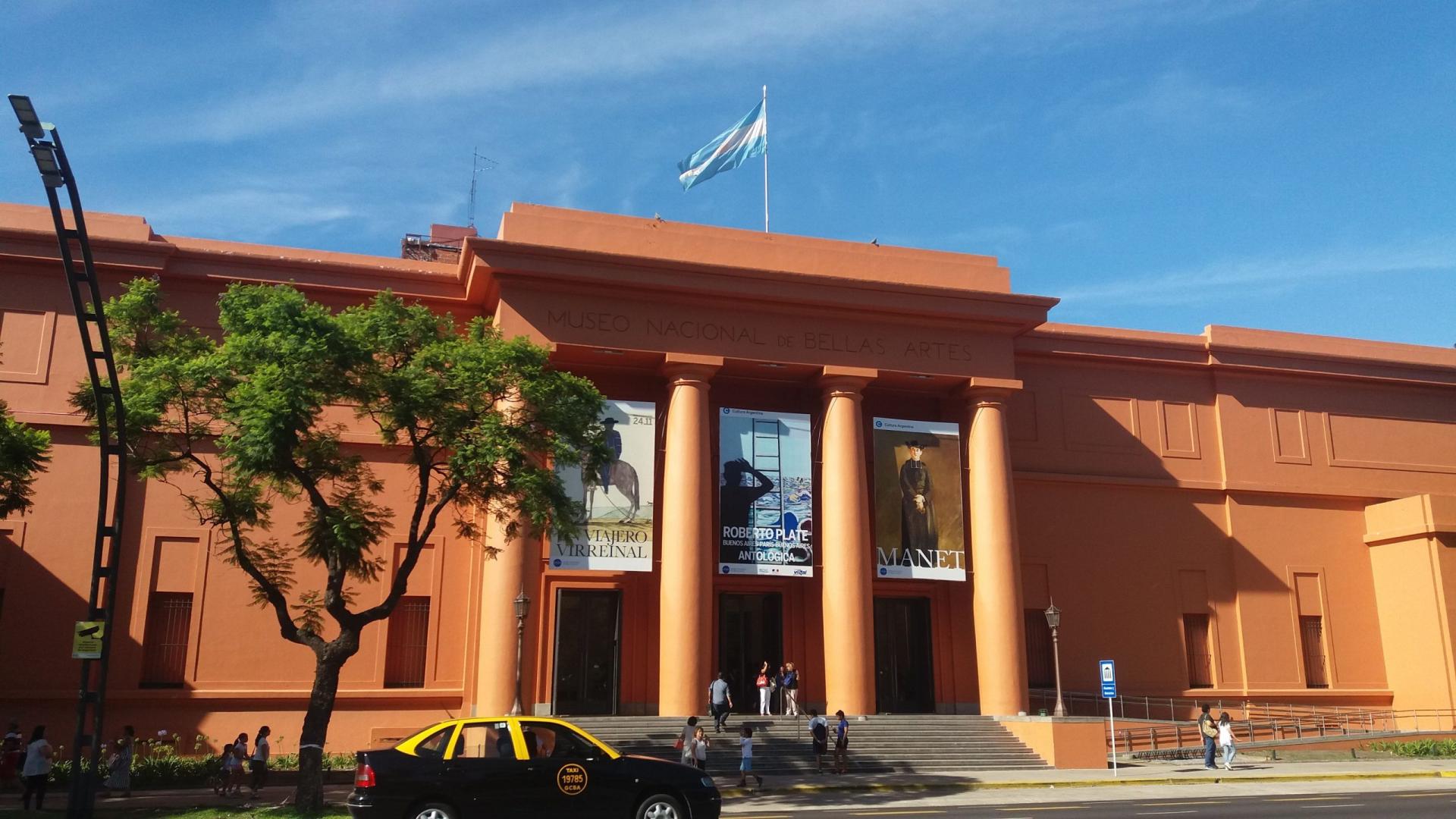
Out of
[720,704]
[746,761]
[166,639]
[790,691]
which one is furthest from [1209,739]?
[166,639]

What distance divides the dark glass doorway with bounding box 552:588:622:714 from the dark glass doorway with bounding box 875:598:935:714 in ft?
24.0

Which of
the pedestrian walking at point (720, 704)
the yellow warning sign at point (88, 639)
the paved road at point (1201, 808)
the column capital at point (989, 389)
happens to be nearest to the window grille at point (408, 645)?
the pedestrian walking at point (720, 704)

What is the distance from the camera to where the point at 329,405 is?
64.9ft

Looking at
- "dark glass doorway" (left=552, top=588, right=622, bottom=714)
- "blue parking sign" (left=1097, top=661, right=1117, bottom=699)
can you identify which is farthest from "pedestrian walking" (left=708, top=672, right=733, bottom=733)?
"blue parking sign" (left=1097, top=661, right=1117, bottom=699)

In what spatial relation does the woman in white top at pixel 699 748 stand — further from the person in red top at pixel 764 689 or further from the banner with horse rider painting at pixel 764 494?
the banner with horse rider painting at pixel 764 494

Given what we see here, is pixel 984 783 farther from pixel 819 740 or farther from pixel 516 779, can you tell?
pixel 516 779

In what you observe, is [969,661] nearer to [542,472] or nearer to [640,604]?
[640,604]

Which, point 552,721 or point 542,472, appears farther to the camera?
point 542,472

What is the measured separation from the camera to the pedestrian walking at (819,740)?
24.3 meters

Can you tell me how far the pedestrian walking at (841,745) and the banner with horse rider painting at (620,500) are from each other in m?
6.03

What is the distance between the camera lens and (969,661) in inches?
1220

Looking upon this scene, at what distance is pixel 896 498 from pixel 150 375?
18.1m

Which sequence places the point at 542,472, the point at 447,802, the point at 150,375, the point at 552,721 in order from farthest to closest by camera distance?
the point at 542,472 < the point at 150,375 < the point at 552,721 < the point at 447,802

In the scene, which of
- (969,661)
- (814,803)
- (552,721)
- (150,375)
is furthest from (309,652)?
(969,661)
